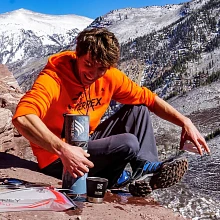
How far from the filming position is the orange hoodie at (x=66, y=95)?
376 cm

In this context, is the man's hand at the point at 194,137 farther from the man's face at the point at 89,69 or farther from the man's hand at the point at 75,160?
the man's hand at the point at 75,160

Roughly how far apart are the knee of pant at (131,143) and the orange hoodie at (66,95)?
455mm

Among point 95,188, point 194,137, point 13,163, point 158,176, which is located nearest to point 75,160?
point 95,188

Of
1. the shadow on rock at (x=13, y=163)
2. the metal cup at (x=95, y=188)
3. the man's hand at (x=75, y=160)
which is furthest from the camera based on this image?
the shadow on rock at (x=13, y=163)

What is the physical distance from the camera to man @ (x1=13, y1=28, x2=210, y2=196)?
3.71m

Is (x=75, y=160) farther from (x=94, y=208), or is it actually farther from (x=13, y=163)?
(x=13, y=163)

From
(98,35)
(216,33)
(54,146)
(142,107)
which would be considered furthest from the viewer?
(216,33)

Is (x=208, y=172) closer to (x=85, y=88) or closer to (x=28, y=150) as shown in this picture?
(x=28, y=150)

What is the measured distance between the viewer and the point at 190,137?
451 cm

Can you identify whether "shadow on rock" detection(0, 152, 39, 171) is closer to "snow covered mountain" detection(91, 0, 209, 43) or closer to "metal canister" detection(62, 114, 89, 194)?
"metal canister" detection(62, 114, 89, 194)

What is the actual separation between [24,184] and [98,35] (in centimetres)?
155

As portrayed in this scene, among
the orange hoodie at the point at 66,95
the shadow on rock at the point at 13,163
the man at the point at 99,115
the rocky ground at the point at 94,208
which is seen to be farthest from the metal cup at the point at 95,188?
the shadow on rock at the point at 13,163

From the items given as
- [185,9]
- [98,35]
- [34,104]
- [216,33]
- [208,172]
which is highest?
[185,9]

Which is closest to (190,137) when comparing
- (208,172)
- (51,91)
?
(51,91)
